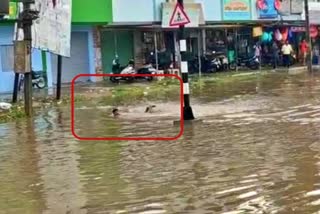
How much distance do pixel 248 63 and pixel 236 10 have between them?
11.3ft

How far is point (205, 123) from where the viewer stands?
15156mm

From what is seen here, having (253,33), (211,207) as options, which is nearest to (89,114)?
(211,207)

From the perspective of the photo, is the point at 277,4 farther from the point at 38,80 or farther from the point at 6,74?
the point at 6,74

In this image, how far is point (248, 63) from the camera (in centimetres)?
4278

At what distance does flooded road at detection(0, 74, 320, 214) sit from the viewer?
768cm

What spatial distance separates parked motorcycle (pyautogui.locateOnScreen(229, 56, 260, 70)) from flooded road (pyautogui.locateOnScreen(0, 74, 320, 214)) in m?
25.0

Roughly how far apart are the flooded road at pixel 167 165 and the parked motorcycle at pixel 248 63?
25016 millimetres

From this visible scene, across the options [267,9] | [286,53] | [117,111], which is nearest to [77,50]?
[267,9]

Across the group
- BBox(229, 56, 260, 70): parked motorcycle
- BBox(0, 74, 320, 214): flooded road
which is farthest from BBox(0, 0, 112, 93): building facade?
BBox(0, 74, 320, 214): flooded road

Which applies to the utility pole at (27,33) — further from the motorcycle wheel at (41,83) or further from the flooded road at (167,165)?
the motorcycle wheel at (41,83)

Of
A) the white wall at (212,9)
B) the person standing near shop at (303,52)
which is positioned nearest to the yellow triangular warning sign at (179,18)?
the white wall at (212,9)

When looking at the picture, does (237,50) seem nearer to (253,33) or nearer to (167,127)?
(253,33)

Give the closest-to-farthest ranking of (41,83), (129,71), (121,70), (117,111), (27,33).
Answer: (27,33) < (117,111) < (41,83) < (129,71) < (121,70)

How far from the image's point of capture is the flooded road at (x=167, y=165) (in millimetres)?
7680
